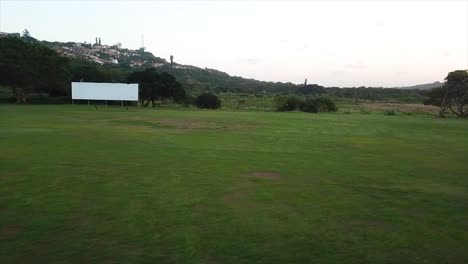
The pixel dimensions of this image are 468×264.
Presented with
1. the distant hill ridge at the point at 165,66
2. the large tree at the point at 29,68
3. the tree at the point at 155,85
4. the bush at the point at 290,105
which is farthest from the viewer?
the distant hill ridge at the point at 165,66

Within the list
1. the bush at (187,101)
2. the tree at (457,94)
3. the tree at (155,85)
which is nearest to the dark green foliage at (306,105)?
the bush at (187,101)

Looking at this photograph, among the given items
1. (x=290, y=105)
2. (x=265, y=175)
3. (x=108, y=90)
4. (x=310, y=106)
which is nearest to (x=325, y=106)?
(x=310, y=106)

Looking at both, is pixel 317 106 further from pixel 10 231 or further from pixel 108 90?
pixel 10 231

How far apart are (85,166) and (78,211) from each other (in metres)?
3.75

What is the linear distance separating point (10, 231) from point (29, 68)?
39986mm

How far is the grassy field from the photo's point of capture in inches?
182

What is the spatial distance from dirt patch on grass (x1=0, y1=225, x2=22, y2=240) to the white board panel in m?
35.6

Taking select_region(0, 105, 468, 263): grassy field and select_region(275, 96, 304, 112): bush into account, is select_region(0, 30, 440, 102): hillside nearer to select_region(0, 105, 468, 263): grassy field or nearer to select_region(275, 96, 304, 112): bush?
select_region(275, 96, 304, 112): bush

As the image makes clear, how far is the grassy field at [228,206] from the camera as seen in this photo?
462 cm

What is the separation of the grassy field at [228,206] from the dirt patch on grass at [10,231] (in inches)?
2.2

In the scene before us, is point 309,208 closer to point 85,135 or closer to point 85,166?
point 85,166

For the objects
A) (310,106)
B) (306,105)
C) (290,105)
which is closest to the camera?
(310,106)

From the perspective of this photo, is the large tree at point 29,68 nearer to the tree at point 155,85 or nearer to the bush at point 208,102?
the tree at point 155,85

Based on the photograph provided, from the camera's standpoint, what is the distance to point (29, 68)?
1598 inches
